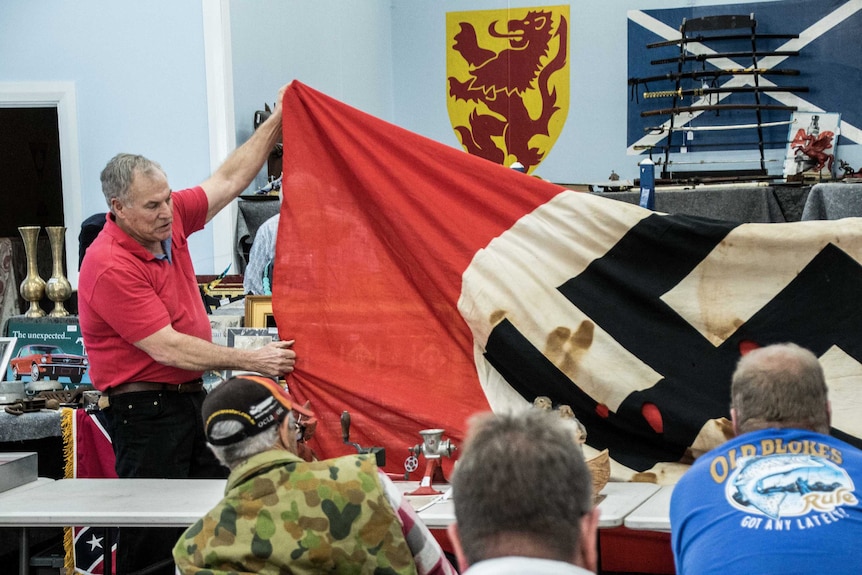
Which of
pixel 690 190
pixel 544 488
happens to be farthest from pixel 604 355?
pixel 690 190

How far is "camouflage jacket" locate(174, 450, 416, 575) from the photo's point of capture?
1.70 m

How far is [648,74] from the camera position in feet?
27.9

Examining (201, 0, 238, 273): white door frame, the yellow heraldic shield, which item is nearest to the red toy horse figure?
the yellow heraldic shield

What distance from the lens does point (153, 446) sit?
294 centimetres

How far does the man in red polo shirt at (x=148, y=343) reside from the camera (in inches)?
112

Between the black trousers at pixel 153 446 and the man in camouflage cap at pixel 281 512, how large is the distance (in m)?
1.17

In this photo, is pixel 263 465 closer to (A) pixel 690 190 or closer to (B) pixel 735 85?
(A) pixel 690 190

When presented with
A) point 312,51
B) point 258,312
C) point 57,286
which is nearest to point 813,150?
point 312,51

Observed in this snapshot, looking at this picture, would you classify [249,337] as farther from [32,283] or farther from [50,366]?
[32,283]

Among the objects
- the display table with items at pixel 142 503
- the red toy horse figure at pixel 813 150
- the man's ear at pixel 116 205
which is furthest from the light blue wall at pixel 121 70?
the red toy horse figure at pixel 813 150

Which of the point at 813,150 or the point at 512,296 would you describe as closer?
the point at 512,296

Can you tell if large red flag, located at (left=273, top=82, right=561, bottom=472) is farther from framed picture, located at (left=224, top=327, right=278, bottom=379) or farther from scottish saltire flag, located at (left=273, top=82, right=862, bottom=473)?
framed picture, located at (left=224, top=327, right=278, bottom=379)

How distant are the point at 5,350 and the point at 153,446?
4.96 feet

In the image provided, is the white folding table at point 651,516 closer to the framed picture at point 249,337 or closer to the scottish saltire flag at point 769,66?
the framed picture at point 249,337
